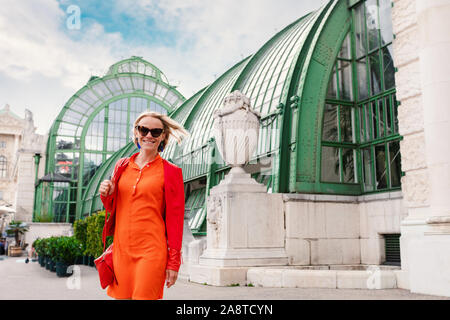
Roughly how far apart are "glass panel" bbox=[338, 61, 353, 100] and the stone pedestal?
482 centimetres

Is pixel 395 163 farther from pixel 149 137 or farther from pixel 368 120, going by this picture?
pixel 149 137

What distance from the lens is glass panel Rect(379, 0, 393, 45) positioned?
45.4 feet

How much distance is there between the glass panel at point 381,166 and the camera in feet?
43.5

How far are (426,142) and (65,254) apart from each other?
12.2 metres

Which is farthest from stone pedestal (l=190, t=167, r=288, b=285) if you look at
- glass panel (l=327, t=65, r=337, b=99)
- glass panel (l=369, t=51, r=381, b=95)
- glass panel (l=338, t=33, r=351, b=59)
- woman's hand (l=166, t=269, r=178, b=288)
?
woman's hand (l=166, t=269, r=178, b=288)

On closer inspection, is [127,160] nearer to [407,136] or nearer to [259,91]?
[407,136]

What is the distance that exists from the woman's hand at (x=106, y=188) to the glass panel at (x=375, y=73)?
12238 mm

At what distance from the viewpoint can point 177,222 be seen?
3.40m

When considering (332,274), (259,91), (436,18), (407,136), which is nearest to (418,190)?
(407,136)

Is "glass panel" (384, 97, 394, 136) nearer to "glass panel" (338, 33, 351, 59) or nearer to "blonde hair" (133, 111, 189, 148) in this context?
"glass panel" (338, 33, 351, 59)

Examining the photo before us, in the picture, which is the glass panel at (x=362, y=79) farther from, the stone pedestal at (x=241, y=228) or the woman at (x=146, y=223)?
the woman at (x=146, y=223)

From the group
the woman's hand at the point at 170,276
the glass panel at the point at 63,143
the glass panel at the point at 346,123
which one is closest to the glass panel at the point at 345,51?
the glass panel at the point at 346,123

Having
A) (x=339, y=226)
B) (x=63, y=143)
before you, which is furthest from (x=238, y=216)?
(x=63, y=143)

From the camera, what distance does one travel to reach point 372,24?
47.6 ft
